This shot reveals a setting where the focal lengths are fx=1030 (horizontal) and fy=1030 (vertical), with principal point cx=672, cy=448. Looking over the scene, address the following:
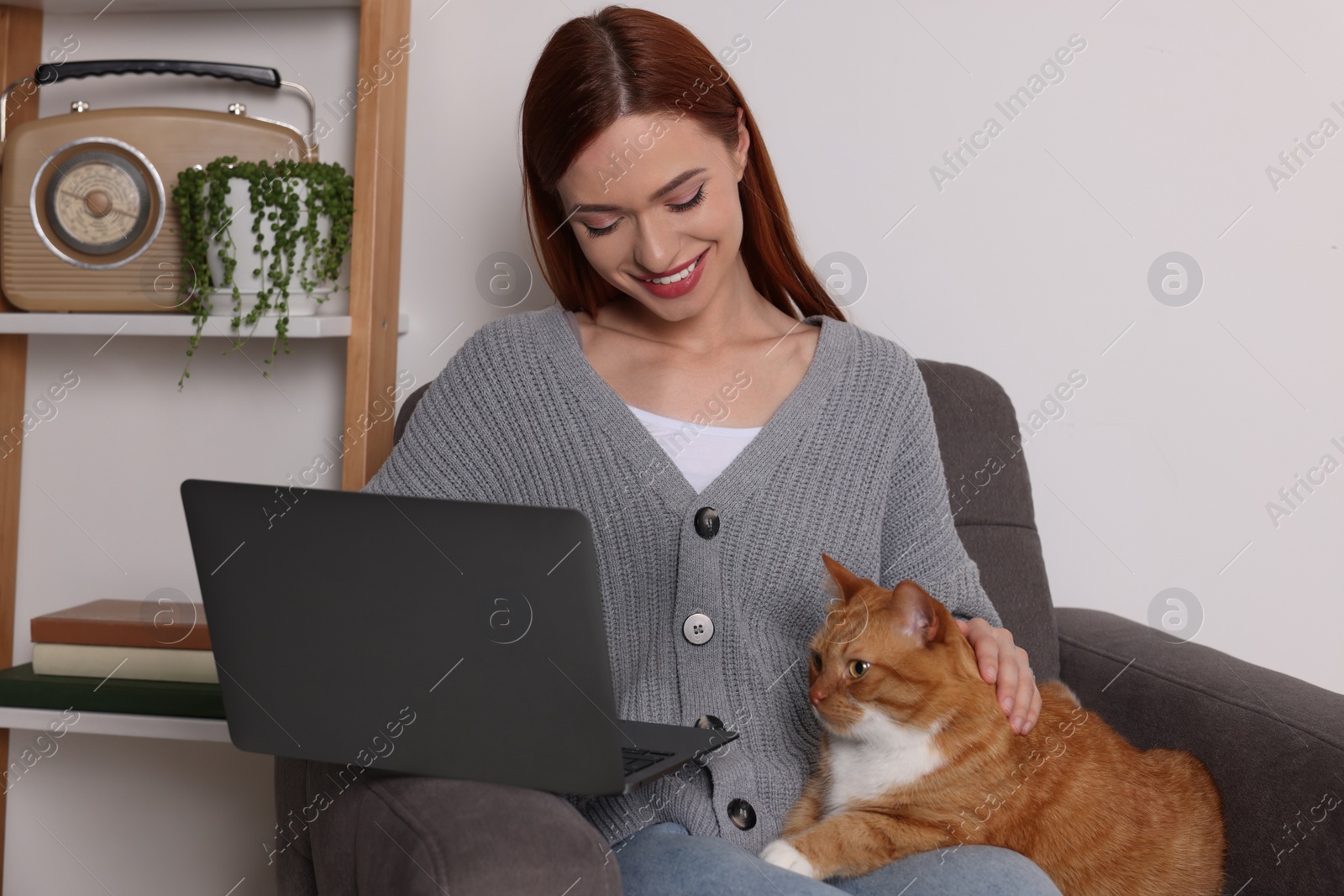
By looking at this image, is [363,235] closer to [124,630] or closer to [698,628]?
[124,630]

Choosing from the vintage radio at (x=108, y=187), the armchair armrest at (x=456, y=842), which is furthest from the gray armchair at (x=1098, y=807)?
the vintage radio at (x=108, y=187)

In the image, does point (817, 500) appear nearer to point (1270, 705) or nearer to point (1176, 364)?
point (1270, 705)

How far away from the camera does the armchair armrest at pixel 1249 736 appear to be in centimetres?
111

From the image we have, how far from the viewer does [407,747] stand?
0.93 metres

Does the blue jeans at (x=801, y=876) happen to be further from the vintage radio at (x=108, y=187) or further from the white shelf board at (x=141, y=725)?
the vintage radio at (x=108, y=187)

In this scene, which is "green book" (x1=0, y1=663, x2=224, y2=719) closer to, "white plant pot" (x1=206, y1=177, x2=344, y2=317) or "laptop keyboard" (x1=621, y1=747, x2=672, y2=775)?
"white plant pot" (x1=206, y1=177, x2=344, y2=317)

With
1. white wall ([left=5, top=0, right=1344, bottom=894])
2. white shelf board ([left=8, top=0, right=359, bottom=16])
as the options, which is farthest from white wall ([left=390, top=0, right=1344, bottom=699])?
white shelf board ([left=8, top=0, right=359, bottom=16])

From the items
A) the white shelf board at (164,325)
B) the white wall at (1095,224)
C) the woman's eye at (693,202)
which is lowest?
the white shelf board at (164,325)

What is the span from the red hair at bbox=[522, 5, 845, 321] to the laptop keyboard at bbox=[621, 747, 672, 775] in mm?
725

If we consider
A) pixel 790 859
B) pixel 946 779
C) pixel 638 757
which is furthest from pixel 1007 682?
pixel 638 757

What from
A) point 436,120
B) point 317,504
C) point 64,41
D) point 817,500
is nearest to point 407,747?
point 317,504

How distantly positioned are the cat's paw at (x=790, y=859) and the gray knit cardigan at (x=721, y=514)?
0.10 metres

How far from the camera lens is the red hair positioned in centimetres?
129

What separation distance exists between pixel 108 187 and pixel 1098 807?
1709 mm
